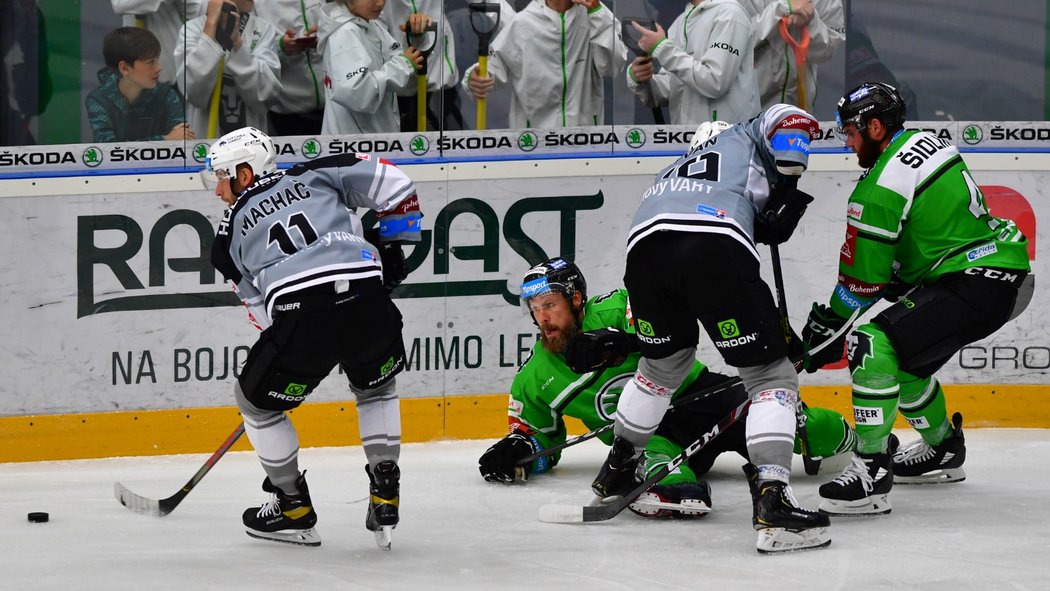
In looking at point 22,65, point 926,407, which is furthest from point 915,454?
point 22,65

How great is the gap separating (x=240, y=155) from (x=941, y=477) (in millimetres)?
2427

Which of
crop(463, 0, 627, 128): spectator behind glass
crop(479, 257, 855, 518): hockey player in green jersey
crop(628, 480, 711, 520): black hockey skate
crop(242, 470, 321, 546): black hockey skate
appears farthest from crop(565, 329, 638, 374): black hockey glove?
crop(463, 0, 627, 128): spectator behind glass

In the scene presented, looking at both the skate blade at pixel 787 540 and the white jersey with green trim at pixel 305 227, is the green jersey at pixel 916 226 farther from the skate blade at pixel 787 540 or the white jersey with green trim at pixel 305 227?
the white jersey with green trim at pixel 305 227

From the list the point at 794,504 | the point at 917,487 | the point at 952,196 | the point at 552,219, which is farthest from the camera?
the point at 552,219

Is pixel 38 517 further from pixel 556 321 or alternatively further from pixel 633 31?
pixel 633 31

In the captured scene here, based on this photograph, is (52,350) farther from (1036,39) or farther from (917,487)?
(1036,39)

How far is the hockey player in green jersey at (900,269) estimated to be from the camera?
390 centimetres

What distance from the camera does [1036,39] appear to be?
18.6 ft

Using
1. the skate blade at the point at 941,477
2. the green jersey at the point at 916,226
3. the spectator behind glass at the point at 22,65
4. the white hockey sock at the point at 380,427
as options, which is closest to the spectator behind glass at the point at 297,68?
the spectator behind glass at the point at 22,65

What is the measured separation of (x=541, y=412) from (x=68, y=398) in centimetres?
178

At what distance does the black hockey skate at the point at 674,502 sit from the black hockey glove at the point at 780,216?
77 cm

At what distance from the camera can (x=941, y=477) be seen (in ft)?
14.7

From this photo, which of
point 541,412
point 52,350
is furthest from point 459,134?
point 52,350

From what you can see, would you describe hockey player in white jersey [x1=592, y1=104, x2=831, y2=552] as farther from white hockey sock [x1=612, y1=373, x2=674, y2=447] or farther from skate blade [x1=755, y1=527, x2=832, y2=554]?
white hockey sock [x1=612, y1=373, x2=674, y2=447]
